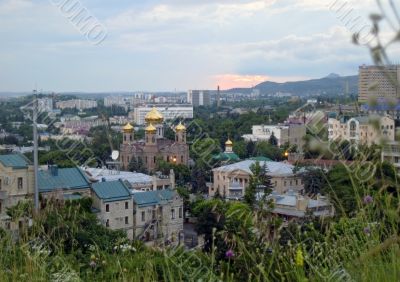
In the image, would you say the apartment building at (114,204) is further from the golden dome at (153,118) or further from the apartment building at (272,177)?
the golden dome at (153,118)

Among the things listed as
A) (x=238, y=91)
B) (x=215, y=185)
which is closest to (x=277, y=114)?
(x=215, y=185)

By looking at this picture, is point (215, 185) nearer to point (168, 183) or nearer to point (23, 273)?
point (168, 183)

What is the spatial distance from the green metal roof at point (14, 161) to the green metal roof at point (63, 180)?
1.39ft

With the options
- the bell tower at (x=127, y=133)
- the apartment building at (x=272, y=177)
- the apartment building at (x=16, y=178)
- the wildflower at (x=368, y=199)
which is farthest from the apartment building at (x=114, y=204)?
the bell tower at (x=127, y=133)

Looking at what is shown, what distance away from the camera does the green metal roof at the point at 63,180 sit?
10.8m

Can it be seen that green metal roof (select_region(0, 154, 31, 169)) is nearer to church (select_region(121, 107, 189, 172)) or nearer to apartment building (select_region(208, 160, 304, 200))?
apartment building (select_region(208, 160, 304, 200))

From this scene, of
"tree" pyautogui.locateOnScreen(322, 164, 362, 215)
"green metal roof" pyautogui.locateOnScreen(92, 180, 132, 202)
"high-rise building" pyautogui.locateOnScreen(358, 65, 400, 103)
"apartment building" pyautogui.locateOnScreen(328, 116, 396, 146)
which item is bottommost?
"green metal roof" pyautogui.locateOnScreen(92, 180, 132, 202)

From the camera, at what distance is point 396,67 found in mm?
1280

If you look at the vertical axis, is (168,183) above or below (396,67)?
below

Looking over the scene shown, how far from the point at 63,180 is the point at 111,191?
965 mm

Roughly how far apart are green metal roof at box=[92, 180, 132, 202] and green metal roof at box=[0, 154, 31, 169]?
1324 millimetres

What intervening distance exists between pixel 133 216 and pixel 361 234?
943cm

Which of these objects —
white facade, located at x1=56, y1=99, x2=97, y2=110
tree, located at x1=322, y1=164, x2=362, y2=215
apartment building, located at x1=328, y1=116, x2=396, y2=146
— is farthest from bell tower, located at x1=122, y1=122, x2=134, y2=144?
white facade, located at x1=56, y1=99, x2=97, y2=110

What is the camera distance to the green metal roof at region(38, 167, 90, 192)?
10.8 m
